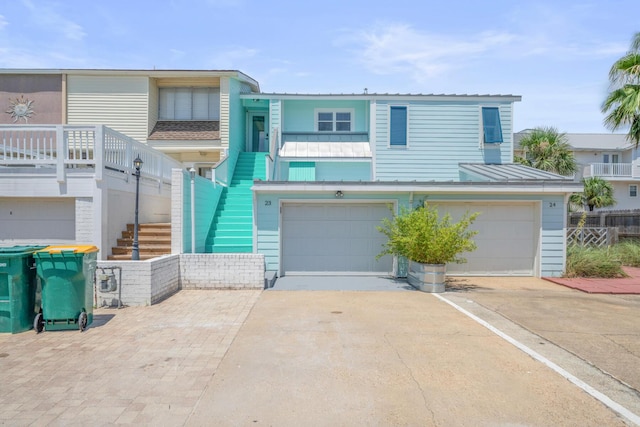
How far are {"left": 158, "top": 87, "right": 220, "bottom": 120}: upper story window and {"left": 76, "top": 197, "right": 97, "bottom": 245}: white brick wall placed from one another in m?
8.22

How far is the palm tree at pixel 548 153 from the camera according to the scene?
18344 millimetres

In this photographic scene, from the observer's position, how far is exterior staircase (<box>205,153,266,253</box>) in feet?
35.3

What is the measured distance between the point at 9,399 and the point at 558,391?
5445mm

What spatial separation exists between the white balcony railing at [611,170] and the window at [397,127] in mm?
17877

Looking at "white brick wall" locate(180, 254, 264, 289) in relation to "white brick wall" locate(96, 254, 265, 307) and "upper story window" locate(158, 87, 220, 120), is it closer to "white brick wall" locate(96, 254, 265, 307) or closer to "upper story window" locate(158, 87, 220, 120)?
"white brick wall" locate(96, 254, 265, 307)

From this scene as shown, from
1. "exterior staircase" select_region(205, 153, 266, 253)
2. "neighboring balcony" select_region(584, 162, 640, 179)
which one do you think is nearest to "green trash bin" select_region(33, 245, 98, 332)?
"exterior staircase" select_region(205, 153, 266, 253)

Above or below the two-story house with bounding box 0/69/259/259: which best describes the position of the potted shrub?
below

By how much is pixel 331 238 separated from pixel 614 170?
2431 cm

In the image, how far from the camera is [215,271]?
9109 millimetres

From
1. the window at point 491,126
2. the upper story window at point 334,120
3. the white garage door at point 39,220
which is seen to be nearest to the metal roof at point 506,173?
the window at point 491,126

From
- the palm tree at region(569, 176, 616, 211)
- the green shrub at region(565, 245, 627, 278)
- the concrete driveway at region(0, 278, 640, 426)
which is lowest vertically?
the concrete driveway at region(0, 278, 640, 426)

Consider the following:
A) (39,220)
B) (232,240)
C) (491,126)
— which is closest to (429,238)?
→ (232,240)

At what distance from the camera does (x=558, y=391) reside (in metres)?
4.03

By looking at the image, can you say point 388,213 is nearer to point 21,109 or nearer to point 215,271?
point 215,271
